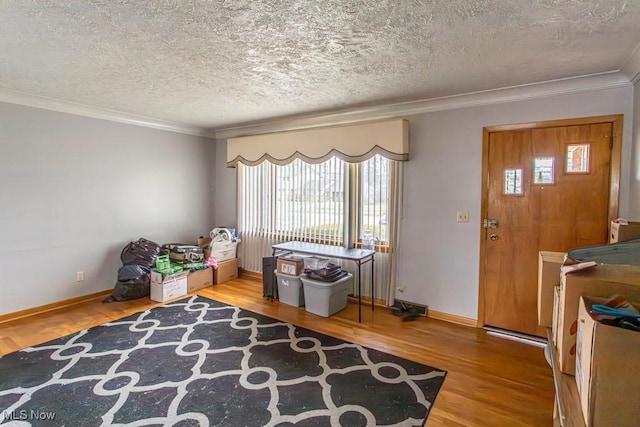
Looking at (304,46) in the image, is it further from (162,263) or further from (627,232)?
(162,263)

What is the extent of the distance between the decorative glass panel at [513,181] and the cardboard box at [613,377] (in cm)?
250

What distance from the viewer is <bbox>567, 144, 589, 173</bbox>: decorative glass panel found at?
2.78m

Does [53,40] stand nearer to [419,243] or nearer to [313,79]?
[313,79]

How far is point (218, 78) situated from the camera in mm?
2816

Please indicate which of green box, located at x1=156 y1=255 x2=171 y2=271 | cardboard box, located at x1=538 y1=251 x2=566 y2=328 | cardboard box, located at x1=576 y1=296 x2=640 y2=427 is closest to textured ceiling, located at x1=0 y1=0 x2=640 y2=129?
cardboard box, located at x1=538 y1=251 x2=566 y2=328

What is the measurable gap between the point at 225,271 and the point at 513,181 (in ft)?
13.2

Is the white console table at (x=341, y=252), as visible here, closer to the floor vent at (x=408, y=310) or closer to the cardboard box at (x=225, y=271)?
the floor vent at (x=408, y=310)

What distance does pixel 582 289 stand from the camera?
1.17 metres

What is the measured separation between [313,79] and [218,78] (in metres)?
0.85

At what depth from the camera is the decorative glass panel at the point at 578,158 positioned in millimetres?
2783

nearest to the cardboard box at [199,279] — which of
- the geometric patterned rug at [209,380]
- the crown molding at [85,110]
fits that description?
the geometric patterned rug at [209,380]

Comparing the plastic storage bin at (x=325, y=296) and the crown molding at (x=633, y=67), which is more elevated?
the crown molding at (x=633, y=67)

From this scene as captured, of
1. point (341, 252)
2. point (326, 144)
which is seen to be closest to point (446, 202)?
point (341, 252)

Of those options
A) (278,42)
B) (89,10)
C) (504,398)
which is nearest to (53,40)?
(89,10)
